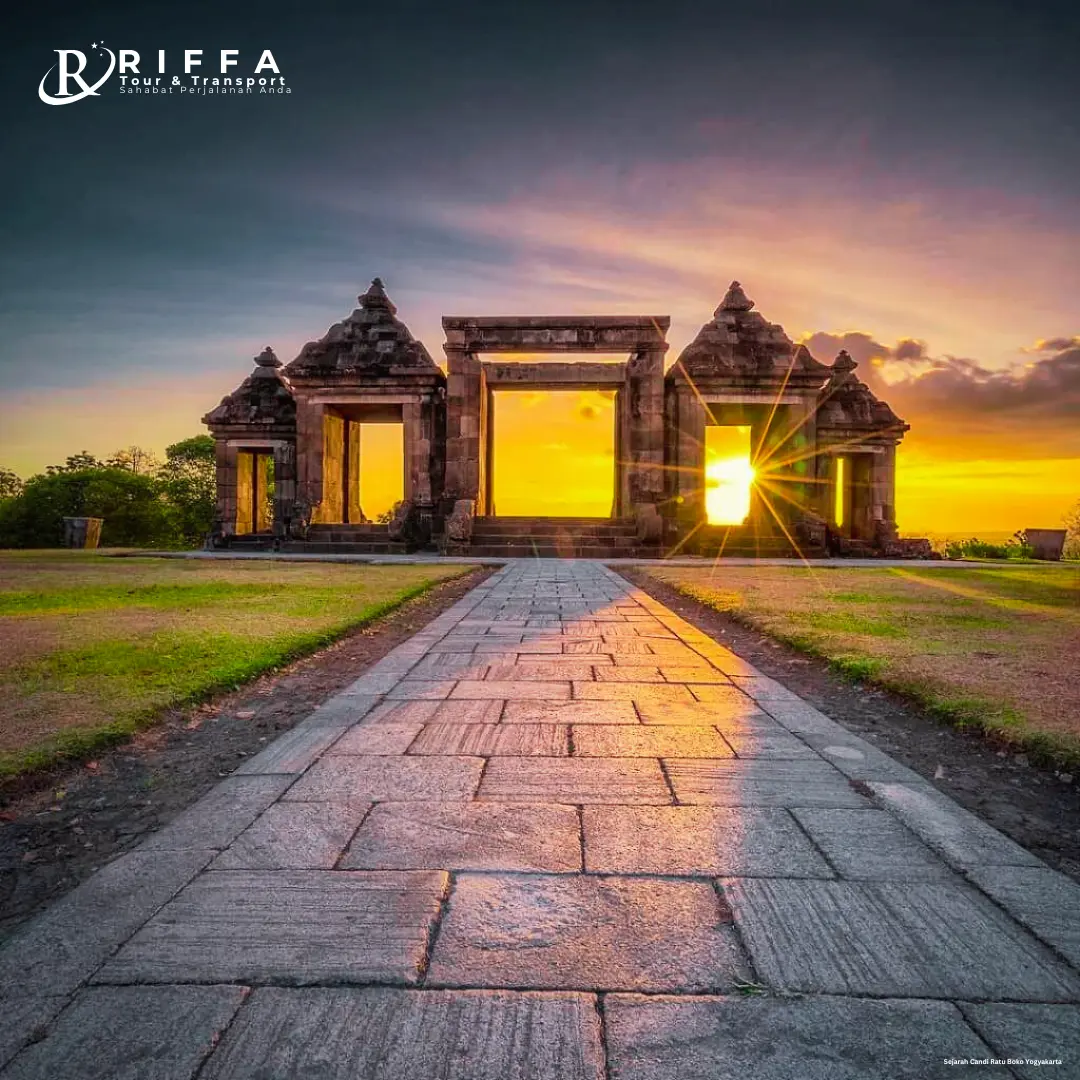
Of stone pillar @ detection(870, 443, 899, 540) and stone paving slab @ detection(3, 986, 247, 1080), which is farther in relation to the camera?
stone pillar @ detection(870, 443, 899, 540)

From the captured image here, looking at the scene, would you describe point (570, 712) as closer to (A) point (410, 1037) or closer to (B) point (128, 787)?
(B) point (128, 787)

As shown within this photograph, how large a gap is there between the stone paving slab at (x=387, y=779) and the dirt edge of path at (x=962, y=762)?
205 centimetres

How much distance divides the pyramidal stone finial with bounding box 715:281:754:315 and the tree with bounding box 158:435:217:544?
88.7 feet

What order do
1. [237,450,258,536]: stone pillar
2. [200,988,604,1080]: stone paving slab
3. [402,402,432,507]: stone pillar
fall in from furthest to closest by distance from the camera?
[237,450,258,536]: stone pillar → [402,402,432,507]: stone pillar → [200,988,604,1080]: stone paving slab

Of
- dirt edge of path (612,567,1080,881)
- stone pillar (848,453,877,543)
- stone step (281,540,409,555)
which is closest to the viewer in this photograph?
dirt edge of path (612,567,1080,881)

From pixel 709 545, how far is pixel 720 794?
16769 mm

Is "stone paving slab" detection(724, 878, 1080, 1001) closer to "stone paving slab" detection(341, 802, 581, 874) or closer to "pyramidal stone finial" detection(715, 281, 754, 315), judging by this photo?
"stone paving slab" detection(341, 802, 581, 874)

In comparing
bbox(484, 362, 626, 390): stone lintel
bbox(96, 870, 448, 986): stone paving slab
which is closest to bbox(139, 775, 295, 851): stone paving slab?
bbox(96, 870, 448, 986): stone paving slab

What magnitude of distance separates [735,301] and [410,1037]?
22.1 m

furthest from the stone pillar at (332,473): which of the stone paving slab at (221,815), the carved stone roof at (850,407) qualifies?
the stone paving slab at (221,815)

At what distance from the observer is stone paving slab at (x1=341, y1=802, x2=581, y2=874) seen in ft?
7.32

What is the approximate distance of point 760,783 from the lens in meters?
2.96

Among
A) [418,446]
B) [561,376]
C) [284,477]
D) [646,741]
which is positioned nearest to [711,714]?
[646,741]

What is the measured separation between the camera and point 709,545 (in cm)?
1914
